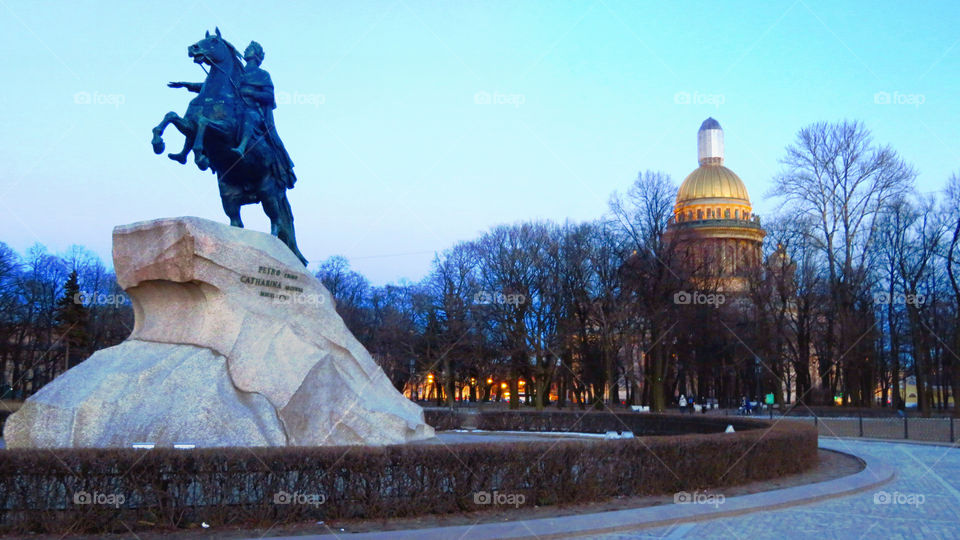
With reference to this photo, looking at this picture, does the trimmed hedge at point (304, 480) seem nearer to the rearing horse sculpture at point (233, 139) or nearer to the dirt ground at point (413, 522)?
the dirt ground at point (413, 522)

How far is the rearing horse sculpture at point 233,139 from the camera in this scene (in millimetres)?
15688

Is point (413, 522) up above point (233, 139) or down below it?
below

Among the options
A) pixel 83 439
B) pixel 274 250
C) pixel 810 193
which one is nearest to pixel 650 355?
pixel 810 193

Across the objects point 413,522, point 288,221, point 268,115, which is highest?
point 268,115

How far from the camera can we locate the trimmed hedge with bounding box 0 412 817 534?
979 centimetres

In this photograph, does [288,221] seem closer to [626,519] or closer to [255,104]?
[255,104]

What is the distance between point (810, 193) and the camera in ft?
162

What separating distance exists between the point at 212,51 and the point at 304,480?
9342mm

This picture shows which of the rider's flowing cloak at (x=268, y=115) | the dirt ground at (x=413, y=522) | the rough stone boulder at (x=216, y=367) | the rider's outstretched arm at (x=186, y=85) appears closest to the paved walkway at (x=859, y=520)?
the dirt ground at (x=413, y=522)

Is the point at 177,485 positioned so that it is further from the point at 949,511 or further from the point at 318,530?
the point at 949,511

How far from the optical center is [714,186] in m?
95.5

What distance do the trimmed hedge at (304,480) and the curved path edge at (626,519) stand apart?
0.93 metres

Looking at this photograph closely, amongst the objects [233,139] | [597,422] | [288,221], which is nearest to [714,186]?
[597,422]

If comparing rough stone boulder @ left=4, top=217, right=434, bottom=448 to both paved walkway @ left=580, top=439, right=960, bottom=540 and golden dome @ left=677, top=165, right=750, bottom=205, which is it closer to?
paved walkway @ left=580, top=439, right=960, bottom=540
